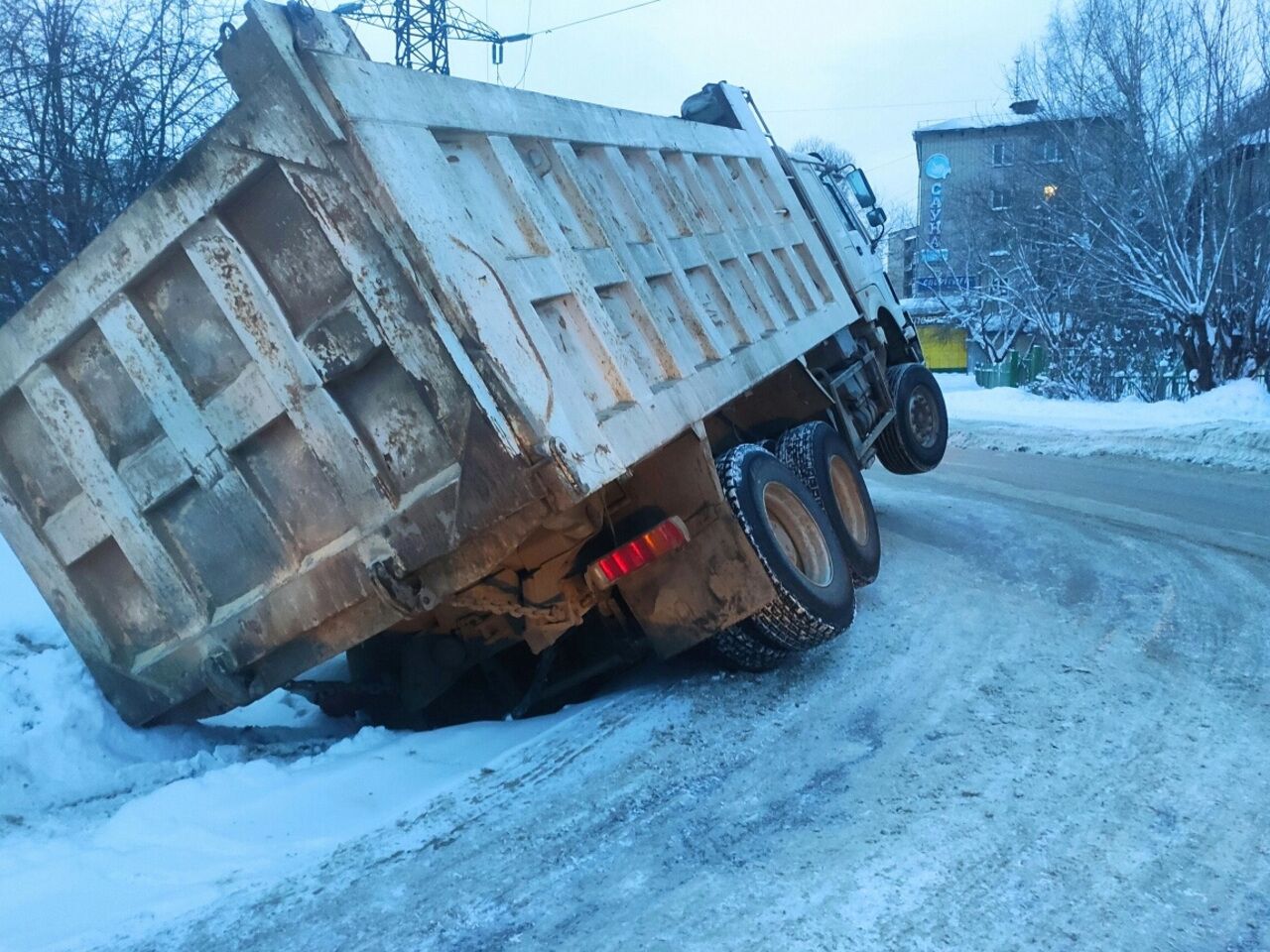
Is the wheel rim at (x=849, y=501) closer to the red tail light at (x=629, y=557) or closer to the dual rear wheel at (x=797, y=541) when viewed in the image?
the dual rear wheel at (x=797, y=541)

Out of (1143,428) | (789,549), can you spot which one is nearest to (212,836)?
(789,549)

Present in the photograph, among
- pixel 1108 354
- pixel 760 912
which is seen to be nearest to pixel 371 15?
pixel 1108 354

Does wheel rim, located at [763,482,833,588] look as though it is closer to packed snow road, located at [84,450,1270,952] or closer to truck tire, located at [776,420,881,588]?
packed snow road, located at [84,450,1270,952]

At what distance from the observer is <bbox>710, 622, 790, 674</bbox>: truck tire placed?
5.03m

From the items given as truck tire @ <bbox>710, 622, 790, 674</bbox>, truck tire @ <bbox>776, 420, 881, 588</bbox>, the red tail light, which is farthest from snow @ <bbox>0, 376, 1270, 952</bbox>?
the red tail light

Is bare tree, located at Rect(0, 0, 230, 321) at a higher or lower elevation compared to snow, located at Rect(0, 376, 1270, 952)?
higher

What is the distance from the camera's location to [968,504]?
9500mm

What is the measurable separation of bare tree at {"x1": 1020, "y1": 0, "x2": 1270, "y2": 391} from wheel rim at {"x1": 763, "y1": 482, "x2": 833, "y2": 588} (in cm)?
1239

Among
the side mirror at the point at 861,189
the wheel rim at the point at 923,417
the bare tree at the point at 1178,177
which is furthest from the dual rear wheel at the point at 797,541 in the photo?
the bare tree at the point at 1178,177

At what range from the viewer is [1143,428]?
500 inches

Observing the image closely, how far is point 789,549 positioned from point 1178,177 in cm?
1337

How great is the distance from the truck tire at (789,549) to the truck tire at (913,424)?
3.89m

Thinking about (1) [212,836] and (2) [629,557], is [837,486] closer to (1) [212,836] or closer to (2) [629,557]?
(2) [629,557]

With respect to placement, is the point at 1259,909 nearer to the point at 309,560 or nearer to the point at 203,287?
the point at 309,560
